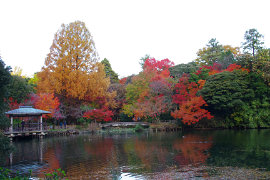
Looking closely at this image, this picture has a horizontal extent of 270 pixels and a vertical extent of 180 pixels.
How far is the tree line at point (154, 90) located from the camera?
31.2 m

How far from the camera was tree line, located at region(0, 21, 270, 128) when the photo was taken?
1230 inches

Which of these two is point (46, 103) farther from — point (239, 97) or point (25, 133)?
point (239, 97)

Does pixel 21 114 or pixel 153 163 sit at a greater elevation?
pixel 21 114

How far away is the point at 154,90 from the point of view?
34.6m

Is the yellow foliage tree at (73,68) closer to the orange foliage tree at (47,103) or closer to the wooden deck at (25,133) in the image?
the orange foliage tree at (47,103)

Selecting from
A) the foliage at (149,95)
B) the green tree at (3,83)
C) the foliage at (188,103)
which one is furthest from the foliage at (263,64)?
the green tree at (3,83)

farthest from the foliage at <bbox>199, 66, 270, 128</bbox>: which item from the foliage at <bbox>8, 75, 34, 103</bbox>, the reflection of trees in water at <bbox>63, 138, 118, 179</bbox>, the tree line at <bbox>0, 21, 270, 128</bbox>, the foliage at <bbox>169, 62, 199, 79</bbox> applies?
the foliage at <bbox>8, 75, 34, 103</bbox>

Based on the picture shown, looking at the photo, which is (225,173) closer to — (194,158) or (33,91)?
(194,158)

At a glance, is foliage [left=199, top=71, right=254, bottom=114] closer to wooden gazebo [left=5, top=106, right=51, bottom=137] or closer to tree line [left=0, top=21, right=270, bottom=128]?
tree line [left=0, top=21, right=270, bottom=128]

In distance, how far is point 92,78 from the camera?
113ft

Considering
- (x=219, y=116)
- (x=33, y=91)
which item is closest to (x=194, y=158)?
(x=219, y=116)

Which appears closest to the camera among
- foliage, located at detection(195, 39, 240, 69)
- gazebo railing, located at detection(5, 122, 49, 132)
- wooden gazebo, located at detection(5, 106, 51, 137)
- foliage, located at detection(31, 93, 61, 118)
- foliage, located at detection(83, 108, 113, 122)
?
wooden gazebo, located at detection(5, 106, 51, 137)

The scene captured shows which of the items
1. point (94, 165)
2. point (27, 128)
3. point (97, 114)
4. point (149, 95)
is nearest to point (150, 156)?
point (94, 165)

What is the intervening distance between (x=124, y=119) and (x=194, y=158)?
25998 millimetres
